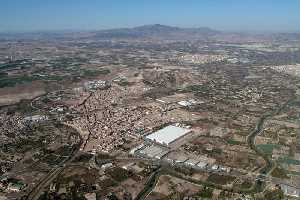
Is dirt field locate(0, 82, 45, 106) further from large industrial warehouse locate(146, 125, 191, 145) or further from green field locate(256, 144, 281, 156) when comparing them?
green field locate(256, 144, 281, 156)

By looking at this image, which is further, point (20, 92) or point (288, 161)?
point (20, 92)

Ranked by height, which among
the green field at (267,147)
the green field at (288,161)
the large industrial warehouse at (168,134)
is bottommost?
the green field at (288,161)

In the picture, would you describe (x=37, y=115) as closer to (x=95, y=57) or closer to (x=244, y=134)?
(x=244, y=134)

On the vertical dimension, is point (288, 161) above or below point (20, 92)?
below

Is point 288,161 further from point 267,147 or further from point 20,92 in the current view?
point 20,92

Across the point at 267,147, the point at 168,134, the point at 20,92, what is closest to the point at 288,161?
the point at 267,147

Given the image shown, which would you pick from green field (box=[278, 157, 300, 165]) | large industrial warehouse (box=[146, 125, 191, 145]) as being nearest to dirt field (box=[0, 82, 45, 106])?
large industrial warehouse (box=[146, 125, 191, 145])

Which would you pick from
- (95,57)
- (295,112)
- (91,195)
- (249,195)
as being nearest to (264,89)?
(295,112)

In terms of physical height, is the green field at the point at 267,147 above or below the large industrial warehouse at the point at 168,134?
below

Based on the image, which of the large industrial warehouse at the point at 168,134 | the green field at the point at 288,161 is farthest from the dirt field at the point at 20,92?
the green field at the point at 288,161

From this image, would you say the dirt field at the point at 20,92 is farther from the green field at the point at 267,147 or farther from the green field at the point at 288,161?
the green field at the point at 288,161
